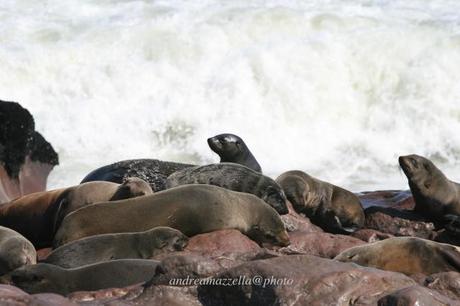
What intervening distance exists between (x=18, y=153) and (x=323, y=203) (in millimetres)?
2770

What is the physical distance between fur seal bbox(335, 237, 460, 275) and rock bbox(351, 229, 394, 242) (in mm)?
1292

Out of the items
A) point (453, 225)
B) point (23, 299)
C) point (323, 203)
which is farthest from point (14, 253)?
point (453, 225)

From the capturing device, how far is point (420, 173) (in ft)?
33.2

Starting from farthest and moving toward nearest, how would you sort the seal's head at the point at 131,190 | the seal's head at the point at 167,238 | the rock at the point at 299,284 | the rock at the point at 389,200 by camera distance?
the rock at the point at 389,200
the seal's head at the point at 131,190
the seal's head at the point at 167,238
the rock at the point at 299,284

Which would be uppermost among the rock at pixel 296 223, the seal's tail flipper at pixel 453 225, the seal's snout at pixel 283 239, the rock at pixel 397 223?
the seal's snout at pixel 283 239

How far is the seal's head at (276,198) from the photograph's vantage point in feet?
27.9

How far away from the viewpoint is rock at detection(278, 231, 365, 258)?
761 cm

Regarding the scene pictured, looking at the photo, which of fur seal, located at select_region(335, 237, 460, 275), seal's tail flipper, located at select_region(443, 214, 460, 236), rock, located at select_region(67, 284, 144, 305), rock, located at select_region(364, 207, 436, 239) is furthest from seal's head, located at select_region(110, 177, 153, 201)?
seal's tail flipper, located at select_region(443, 214, 460, 236)

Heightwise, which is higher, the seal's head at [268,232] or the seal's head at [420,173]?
the seal's head at [268,232]

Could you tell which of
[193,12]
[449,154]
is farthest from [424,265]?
[193,12]

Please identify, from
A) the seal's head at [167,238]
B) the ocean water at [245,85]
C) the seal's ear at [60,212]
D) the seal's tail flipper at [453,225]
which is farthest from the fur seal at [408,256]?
the ocean water at [245,85]

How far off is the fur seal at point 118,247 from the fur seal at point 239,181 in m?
1.79

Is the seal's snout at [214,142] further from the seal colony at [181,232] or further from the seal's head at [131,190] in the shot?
the seal's head at [131,190]

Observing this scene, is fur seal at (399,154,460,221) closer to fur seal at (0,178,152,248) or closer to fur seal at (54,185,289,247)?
fur seal at (54,185,289,247)
